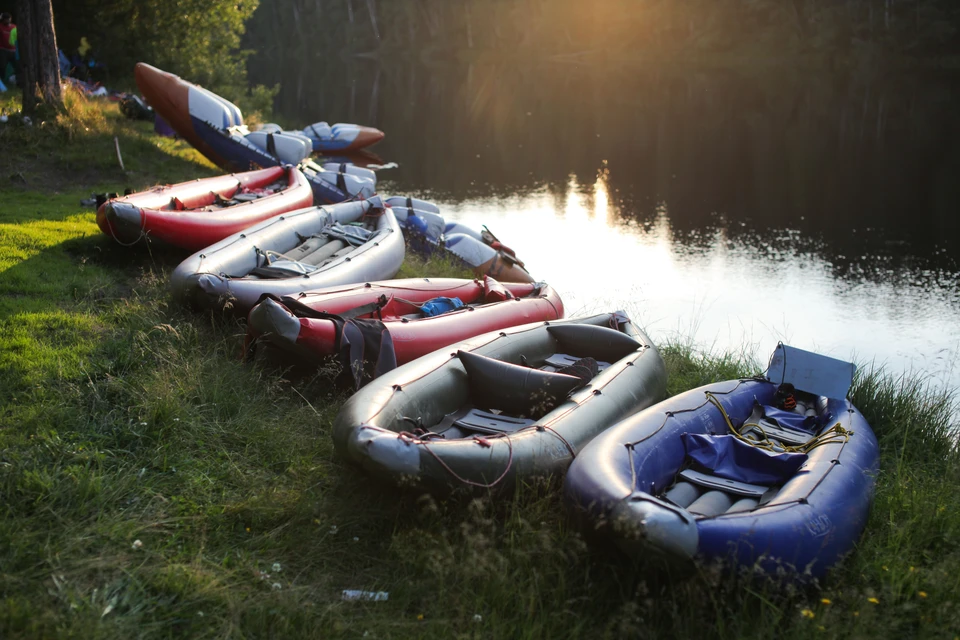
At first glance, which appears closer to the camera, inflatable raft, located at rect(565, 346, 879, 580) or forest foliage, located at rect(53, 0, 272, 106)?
inflatable raft, located at rect(565, 346, 879, 580)

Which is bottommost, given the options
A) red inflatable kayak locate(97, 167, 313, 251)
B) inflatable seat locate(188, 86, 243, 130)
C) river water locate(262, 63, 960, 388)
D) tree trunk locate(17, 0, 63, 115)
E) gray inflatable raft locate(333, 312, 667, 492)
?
river water locate(262, 63, 960, 388)

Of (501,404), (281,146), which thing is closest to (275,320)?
(501,404)

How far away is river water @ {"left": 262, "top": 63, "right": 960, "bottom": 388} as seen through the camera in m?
8.22

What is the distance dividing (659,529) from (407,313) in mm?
3017

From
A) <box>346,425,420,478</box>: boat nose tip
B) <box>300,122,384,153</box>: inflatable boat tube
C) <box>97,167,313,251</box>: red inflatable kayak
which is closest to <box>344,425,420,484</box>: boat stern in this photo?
<box>346,425,420,478</box>: boat nose tip

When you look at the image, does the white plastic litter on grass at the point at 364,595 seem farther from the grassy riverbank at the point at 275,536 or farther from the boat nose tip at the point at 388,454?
the boat nose tip at the point at 388,454

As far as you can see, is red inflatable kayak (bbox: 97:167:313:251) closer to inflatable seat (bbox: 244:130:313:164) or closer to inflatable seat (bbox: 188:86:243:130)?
inflatable seat (bbox: 244:130:313:164)

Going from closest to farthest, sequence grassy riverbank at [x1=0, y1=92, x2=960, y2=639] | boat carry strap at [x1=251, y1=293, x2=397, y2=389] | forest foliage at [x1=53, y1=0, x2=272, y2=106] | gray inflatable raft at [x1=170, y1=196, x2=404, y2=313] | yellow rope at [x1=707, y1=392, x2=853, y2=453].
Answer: grassy riverbank at [x1=0, y1=92, x2=960, y2=639] < yellow rope at [x1=707, y1=392, x2=853, y2=453] < boat carry strap at [x1=251, y1=293, x2=397, y2=389] < gray inflatable raft at [x1=170, y1=196, x2=404, y2=313] < forest foliage at [x1=53, y1=0, x2=272, y2=106]

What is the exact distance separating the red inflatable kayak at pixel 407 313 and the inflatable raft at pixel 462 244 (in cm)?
161

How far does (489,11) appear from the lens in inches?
1549

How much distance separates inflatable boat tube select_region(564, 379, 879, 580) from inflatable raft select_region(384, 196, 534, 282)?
373 cm

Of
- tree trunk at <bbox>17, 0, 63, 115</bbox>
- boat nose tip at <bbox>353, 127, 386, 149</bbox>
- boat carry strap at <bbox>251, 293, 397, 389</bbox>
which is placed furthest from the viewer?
boat nose tip at <bbox>353, 127, 386, 149</bbox>

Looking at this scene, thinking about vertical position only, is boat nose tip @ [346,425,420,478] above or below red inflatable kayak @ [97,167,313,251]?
below

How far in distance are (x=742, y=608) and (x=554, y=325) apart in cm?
252
